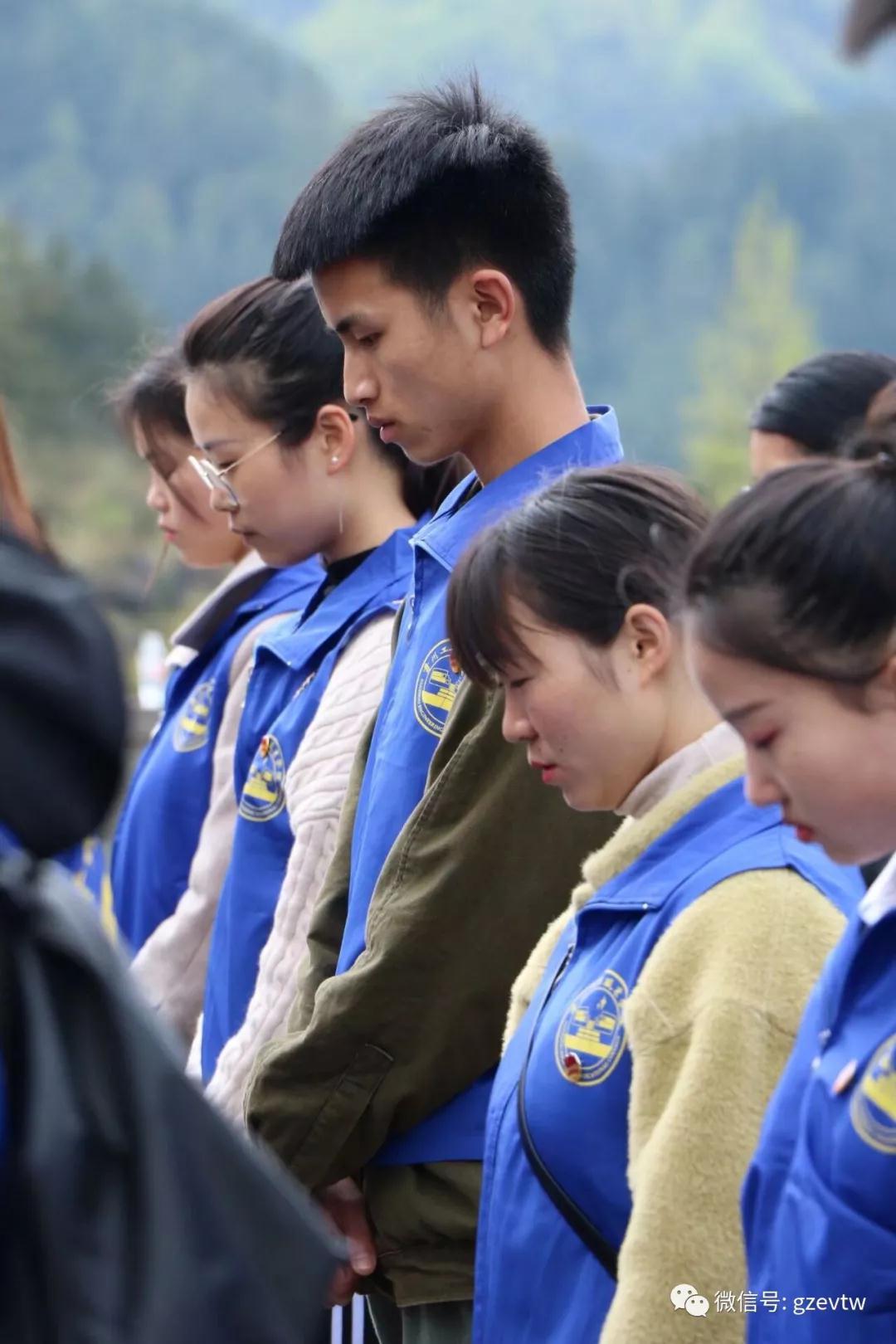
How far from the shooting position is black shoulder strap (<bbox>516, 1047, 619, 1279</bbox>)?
1.91 m

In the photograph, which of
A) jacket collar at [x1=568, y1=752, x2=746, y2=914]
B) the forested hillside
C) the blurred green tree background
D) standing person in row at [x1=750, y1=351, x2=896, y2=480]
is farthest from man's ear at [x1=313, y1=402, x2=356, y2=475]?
the forested hillside

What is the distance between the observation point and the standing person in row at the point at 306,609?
104 inches

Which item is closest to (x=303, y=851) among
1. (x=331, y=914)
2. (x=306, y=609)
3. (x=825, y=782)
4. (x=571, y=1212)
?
(x=331, y=914)

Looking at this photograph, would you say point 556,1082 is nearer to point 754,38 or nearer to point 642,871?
point 642,871

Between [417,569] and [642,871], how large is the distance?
24.0 inches

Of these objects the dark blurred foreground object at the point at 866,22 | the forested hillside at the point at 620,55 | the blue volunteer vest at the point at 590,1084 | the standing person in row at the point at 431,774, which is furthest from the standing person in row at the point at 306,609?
the forested hillside at the point at 620,55

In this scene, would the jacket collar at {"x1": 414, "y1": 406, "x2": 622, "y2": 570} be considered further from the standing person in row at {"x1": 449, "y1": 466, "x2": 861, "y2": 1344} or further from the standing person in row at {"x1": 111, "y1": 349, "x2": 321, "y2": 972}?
Result: the standing person in row at {"x1": 111, "y1": 349, "x2": 321, "y2": 972}

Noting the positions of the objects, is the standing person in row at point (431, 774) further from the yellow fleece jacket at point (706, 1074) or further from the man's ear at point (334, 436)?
the man's ear at point (334, 436)

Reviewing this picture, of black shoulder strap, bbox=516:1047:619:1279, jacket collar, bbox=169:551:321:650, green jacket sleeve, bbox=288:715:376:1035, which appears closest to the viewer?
black shoulder strap, bbox=516:1047:619:1279

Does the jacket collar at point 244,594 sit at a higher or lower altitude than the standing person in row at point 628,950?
lower

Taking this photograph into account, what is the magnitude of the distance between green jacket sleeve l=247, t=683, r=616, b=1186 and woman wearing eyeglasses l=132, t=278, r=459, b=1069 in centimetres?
32

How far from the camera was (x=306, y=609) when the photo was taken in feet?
9.87

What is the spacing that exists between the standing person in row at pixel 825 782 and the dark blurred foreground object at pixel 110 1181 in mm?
523

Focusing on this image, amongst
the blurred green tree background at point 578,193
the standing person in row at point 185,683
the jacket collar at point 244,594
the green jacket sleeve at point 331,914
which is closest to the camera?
the green jacket sleeve at point 331,914
